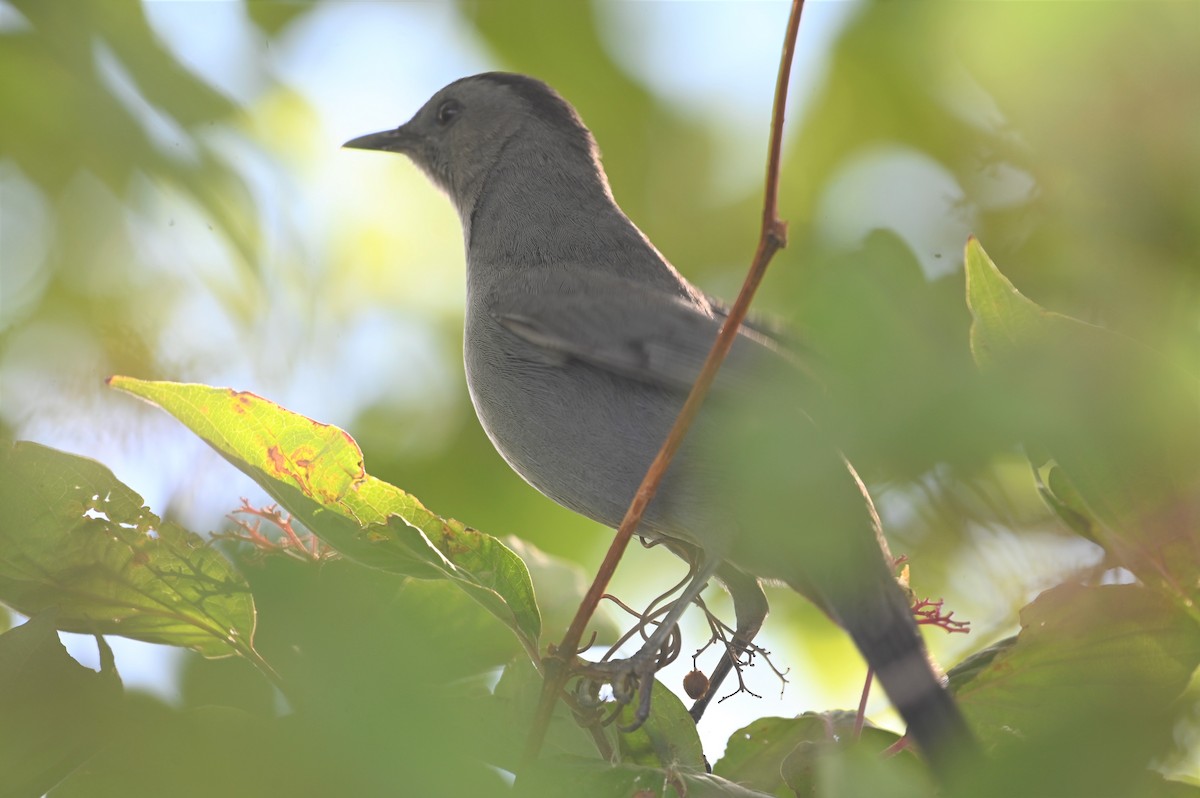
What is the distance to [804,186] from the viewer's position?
3.59m

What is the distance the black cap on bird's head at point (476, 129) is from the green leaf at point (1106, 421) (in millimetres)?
2396

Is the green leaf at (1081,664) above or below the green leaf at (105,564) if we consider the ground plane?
above

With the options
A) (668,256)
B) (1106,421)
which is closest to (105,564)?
(1106,421)

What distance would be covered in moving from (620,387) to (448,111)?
6.13 feet

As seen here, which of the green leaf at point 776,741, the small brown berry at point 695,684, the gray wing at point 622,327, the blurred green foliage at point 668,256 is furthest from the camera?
the gray wing at point 622,327

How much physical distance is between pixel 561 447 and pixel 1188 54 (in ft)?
5.17

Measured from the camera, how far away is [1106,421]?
1256 mm

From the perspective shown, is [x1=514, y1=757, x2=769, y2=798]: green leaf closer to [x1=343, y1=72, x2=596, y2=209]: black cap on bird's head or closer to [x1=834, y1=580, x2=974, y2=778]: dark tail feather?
[x1=834, y1=580, x2=974, y2=778]: dark tail feather

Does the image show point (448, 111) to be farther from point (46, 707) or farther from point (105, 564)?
point (46, 707)

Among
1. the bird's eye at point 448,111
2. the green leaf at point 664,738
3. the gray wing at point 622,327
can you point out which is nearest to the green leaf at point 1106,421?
the green leaf at point 664,738

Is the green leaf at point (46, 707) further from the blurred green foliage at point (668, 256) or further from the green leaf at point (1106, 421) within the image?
the green leaf at point (1106, 421)

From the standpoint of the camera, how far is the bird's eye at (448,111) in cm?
433

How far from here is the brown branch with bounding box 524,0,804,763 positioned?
1.53 metres

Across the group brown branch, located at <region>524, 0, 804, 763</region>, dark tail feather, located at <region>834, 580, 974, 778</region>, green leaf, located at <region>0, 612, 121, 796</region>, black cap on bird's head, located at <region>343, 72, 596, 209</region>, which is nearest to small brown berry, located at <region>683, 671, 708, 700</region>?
dark tail feather, located at <region>834, 580, 974, 778</region>
